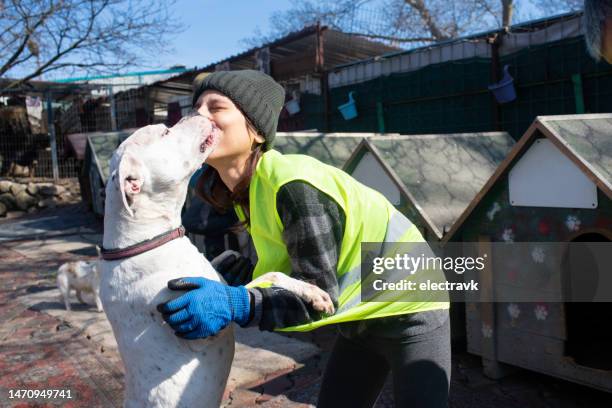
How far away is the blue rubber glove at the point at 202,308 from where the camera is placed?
1.40m

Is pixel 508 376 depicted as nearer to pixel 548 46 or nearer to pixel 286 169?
pixel 286 169

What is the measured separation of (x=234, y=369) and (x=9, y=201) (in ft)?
40.0

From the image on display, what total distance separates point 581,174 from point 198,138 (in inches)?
89.2

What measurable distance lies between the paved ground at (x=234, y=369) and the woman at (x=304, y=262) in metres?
1.62

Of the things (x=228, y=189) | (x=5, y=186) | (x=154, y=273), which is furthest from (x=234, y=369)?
(x=5, y=186)

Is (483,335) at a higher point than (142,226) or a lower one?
lower

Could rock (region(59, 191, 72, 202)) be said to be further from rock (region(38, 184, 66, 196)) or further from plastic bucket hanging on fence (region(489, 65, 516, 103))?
plastic bucket hanging on fence (region(489, 65, 516, 103))

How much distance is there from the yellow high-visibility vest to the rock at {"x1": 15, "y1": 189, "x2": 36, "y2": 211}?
13.9m

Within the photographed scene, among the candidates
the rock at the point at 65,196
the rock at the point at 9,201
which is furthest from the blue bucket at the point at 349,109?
the rock at the point at 9,201

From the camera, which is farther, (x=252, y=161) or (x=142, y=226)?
(x=252, y=161)

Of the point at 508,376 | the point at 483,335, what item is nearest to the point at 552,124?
the point at 483,335

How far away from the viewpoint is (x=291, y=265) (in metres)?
1.67

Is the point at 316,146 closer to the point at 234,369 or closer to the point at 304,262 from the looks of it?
the point at 234,369

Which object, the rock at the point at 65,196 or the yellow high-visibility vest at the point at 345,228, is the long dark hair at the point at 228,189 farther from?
the rock at the point at 65,196
